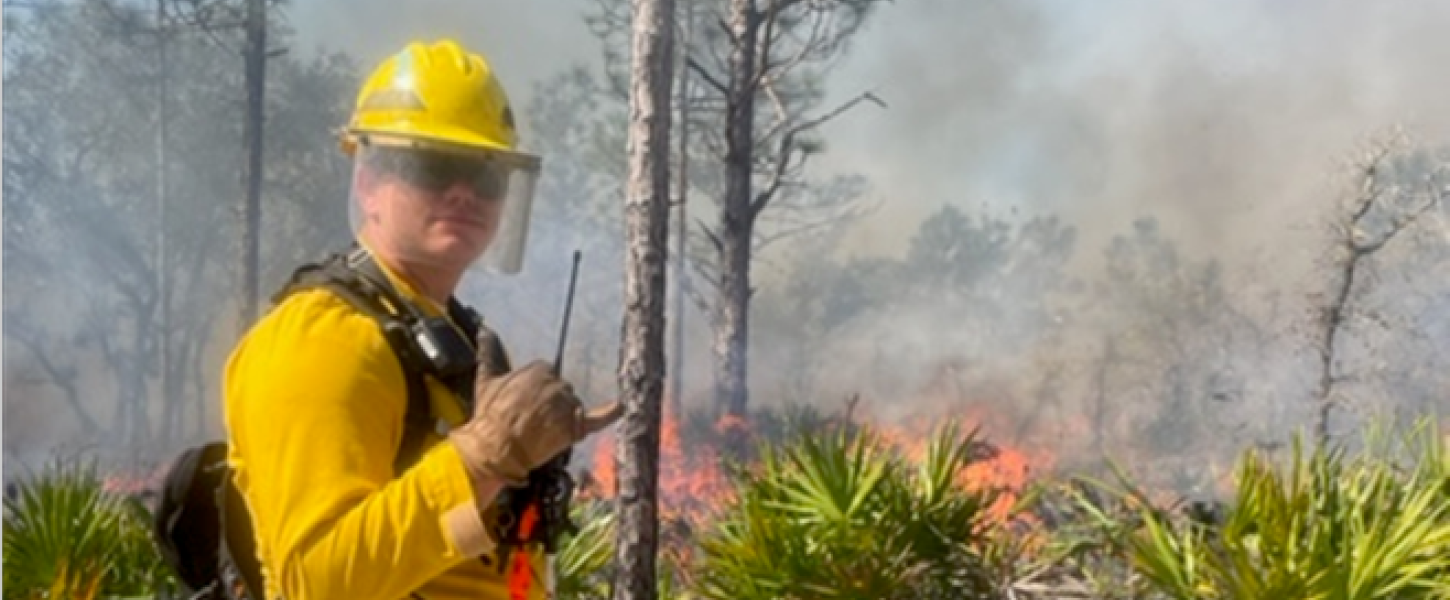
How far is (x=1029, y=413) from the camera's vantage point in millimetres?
16578

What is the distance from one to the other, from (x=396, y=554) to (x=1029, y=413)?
15.6m

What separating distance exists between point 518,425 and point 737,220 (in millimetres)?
9434

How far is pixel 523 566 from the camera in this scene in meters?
1.66

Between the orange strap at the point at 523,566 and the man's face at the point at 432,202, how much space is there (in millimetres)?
272

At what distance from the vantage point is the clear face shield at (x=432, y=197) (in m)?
1.58

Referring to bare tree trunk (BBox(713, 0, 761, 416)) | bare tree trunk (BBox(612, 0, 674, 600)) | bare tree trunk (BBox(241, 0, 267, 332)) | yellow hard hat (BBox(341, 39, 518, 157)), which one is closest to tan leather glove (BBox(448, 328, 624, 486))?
yellow hard hat (BBox(341, 39, 518, 157))

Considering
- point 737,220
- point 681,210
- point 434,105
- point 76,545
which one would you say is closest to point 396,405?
point 434,105

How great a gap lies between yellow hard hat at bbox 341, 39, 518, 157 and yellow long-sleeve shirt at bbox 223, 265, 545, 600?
21 centimetres

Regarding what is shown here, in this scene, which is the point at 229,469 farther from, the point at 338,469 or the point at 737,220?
the point at 737,220

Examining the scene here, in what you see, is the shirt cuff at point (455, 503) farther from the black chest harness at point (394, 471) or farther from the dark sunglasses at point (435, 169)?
the dark sunglasses at point (435, 169)

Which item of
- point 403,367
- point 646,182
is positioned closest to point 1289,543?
point 646,182

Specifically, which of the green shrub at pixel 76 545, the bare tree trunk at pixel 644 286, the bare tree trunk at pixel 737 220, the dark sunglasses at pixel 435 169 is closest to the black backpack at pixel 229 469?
the dark sunglasses at pixel 435 169

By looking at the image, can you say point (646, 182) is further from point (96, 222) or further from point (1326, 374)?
point (96, 222)

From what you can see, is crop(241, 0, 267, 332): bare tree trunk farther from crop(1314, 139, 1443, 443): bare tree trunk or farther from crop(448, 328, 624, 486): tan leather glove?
crop(448, 328, 624, 486): tan leather glove
